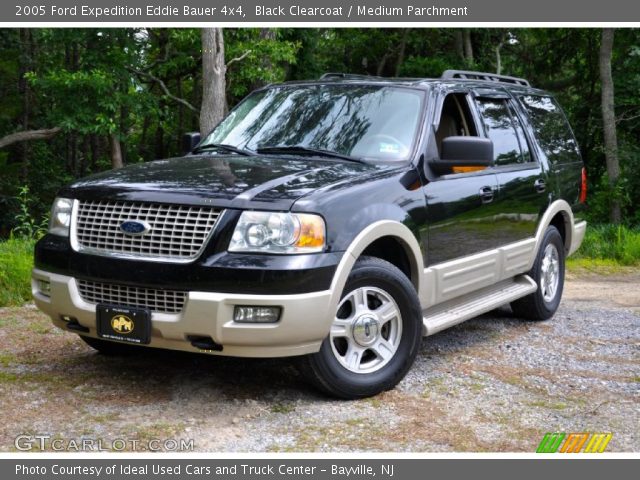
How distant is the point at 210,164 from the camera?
18.0ft

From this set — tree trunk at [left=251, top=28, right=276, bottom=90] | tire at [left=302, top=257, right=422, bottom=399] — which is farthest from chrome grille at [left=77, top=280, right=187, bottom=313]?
tree trunk at [left=251, top=28, right=276, bottom=90]

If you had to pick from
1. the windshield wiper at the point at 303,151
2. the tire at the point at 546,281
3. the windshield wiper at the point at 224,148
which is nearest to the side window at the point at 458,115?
the windshield wiper at the point at 303,151

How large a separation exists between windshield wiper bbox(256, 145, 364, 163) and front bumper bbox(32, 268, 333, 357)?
4.17 feet

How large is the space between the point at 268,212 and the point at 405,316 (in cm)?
120

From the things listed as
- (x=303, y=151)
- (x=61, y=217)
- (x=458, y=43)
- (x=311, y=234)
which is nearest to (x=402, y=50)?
→ (x=458, y=43)

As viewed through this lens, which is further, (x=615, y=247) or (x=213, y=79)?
(x=213, y=79)

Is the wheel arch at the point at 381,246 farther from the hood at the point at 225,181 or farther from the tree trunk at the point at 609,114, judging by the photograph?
the tree trunk at the point at 609,114

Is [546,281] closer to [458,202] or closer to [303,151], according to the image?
[458,202]

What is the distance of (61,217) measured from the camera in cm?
519

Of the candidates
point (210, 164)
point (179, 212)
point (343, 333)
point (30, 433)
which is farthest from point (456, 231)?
point (30, 433)

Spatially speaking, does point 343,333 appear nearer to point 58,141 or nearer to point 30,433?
point 30,433

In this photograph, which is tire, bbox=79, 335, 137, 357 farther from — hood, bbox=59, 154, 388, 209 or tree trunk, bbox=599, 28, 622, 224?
tree trunk, bbox=599, 28, 622, 224

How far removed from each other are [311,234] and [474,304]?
2081mm

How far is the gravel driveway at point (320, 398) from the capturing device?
4.44 meters
